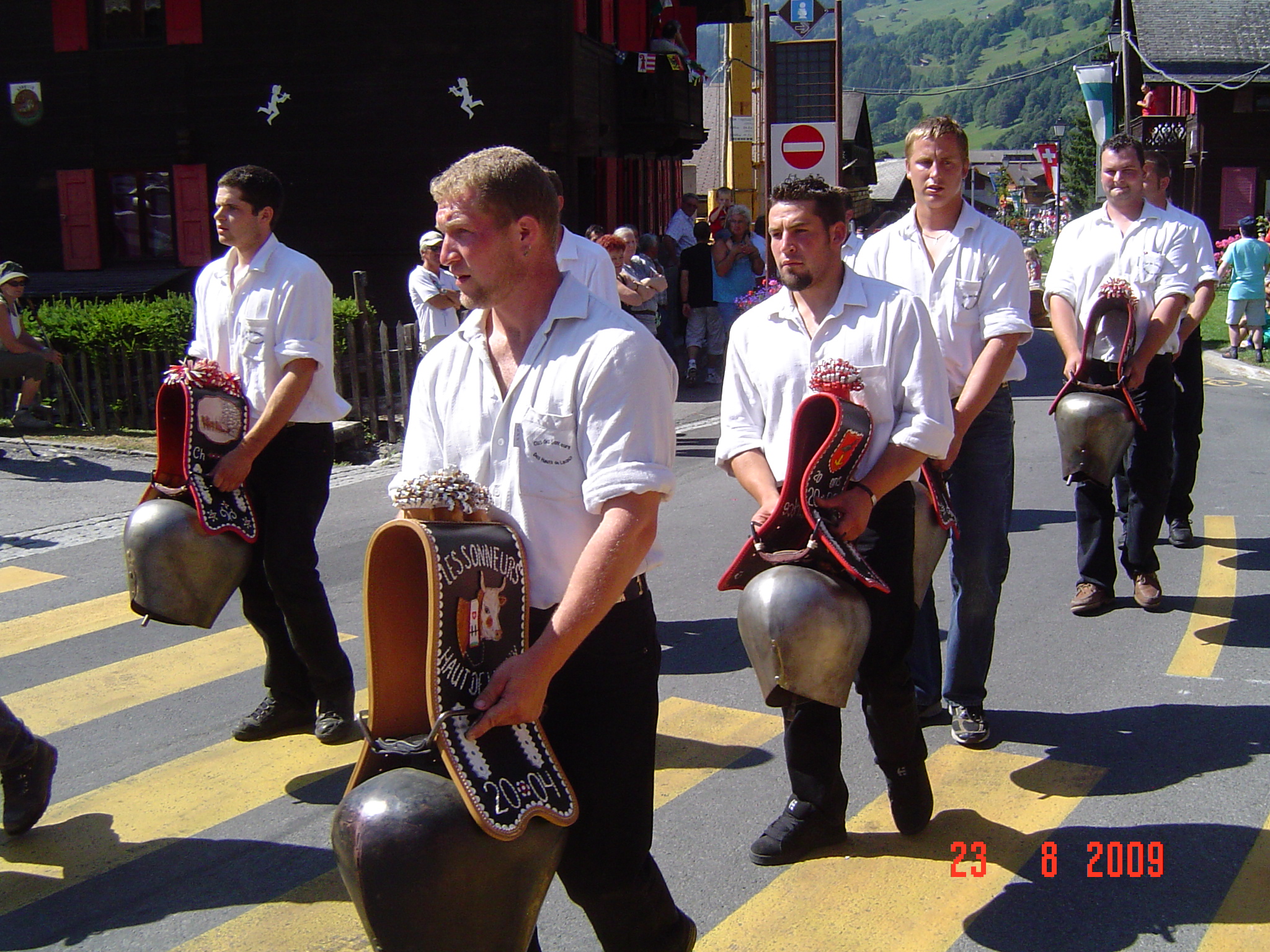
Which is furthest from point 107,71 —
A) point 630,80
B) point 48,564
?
point 48,564

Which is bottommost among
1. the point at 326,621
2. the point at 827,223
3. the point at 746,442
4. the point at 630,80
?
the point at 326,621

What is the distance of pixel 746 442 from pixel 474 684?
1534 millimetres

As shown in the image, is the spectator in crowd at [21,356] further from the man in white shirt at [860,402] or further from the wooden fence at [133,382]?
the man in white shirt at [860,402]

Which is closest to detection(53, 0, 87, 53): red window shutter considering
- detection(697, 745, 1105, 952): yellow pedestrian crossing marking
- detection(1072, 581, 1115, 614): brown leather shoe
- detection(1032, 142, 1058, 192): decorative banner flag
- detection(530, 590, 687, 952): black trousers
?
detection(1072, 581, 1115, 614): brown leather shoe

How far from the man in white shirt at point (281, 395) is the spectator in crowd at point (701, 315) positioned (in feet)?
34.1

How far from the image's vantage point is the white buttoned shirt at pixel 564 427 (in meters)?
2.30

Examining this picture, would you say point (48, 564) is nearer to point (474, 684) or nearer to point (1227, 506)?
point (474, 684)

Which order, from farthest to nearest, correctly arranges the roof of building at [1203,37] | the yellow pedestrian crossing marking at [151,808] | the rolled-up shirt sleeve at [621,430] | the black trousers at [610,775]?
the roof of building at [1203,37] < the yellow pedestrian crossing marking at [151,808] < the black trousers at [610,775] < the rolled-up shirt sleeve at [621,430]

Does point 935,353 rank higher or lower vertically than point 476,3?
lower

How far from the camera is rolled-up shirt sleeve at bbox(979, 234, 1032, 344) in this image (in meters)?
4.11

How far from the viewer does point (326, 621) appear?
14.6ft

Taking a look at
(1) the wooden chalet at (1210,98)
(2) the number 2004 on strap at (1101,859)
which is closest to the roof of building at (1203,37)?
(1) the wooden chalet at (1210,98)

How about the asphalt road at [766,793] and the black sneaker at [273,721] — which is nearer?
the asphalt road at [766,793]

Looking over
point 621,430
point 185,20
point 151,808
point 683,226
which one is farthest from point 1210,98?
point 621,430
